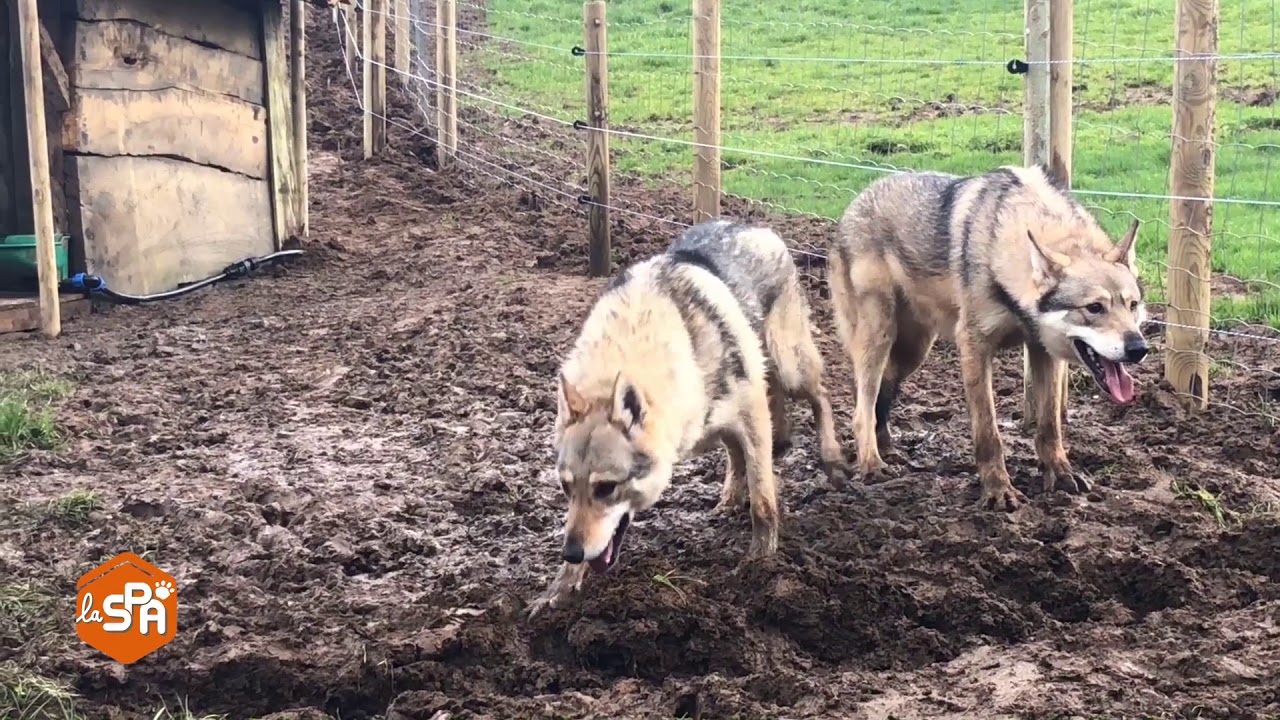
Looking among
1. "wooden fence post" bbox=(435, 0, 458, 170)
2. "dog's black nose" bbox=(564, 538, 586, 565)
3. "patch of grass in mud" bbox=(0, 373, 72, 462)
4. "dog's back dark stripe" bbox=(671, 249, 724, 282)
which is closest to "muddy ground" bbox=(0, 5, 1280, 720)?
"patch of grass in mud" bbox=(0, 373, 72, 462)

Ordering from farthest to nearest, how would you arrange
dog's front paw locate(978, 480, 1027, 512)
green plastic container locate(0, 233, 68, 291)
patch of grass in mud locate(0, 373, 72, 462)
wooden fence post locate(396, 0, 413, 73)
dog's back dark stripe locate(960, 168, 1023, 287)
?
1. wooden fence post locate(396, 0, 413, 73)
2. green plastic container locate(0, 233, 68, 291)
3. patch of grass in mud locate(0, 373, 72, 462)
4. dog's back dark stripe locate(960, 168, 1023, 287)
5. dog's front paw locate(978, 480, 1027, 512)

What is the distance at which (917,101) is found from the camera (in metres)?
13.7

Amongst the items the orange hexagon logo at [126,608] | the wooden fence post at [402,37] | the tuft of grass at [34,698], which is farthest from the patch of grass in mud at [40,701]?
the wooden fence post at [402,37]

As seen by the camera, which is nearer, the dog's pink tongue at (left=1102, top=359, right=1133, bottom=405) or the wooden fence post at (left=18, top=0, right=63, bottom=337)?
the dog's pink tongue at (left=1102, top=359, right=1133, bottom=405)

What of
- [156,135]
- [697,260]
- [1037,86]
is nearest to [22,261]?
[156,135]

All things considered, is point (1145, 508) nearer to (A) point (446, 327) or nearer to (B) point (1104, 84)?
(A) point (446, 327)

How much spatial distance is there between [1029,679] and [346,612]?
2.42m

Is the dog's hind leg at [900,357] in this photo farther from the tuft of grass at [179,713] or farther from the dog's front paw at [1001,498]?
the tuft of grass at [179,713]

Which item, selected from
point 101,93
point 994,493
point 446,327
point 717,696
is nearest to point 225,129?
point 101,93

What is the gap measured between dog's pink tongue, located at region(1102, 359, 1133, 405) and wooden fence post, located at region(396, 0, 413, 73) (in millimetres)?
11564

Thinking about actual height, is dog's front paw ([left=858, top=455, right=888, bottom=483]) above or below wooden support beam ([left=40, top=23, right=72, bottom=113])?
below

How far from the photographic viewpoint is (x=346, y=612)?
14.5ft

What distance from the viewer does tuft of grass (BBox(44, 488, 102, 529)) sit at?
507 cm

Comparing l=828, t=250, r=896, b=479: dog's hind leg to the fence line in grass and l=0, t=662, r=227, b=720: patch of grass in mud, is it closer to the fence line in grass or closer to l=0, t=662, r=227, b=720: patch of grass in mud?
the fence line in grass
